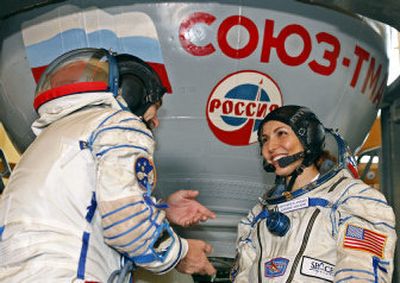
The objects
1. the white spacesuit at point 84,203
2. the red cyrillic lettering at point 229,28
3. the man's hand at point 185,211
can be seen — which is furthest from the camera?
the red cyrillic lettering at point 229,28

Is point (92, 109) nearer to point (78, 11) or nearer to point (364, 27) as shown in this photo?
point (78, 11)

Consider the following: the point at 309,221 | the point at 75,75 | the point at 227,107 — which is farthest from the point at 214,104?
the point at 75,75

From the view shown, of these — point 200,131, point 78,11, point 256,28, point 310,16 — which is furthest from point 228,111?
point 78,11

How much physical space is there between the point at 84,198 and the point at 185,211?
47 centimetres

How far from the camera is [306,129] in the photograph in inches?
92.4

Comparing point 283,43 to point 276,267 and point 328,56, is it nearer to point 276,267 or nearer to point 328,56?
point 328,56

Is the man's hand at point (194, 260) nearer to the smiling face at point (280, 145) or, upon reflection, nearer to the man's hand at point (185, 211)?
the man's hand at point (185, 211)

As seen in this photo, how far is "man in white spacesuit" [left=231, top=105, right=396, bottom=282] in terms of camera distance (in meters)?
2.06

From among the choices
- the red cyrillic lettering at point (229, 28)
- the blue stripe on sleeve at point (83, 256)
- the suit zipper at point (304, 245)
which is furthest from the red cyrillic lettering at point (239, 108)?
the blue stripe on sleeve at point (83, 256)

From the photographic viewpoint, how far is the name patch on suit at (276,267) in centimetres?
213

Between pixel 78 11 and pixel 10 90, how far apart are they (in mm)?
487

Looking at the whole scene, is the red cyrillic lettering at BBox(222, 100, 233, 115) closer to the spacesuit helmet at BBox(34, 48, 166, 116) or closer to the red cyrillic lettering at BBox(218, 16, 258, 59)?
the red cyrillic lettering at BBox(218, 16, 258, 59)

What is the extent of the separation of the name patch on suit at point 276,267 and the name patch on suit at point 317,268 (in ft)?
0.19

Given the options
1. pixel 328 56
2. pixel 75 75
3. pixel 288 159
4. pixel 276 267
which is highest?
pixel 75 75
